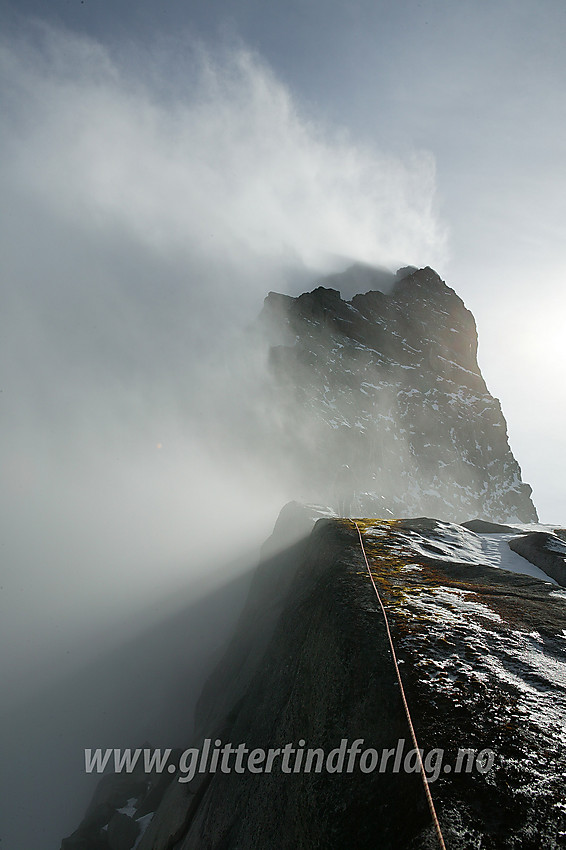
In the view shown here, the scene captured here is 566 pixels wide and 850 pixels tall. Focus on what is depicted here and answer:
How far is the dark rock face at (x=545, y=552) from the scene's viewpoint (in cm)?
1845

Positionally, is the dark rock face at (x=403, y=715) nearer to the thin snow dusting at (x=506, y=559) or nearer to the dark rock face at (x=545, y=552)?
the thin snow dusting at (x=506, y=559)

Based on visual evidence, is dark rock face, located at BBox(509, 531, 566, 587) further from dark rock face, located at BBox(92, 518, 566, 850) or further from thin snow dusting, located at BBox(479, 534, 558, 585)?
dark rock face, located at BBox(92, 518, 566, 850)

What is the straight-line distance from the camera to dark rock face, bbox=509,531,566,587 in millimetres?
18453

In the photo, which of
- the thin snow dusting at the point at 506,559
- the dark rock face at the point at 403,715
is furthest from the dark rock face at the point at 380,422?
the dark rock face at the point at 403,715

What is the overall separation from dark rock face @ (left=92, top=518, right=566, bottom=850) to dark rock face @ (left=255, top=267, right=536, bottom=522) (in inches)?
4843

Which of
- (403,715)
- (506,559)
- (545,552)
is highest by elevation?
(545,552)

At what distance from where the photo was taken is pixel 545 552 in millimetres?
20375

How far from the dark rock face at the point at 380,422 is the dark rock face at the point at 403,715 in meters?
123

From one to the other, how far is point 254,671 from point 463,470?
571 ft

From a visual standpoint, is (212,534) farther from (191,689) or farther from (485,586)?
(485,586)

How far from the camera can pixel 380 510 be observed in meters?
135

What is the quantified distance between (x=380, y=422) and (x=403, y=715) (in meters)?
168

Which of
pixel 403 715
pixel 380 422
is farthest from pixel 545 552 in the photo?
pixel 380 422

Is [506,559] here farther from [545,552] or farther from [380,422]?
[380,422]
